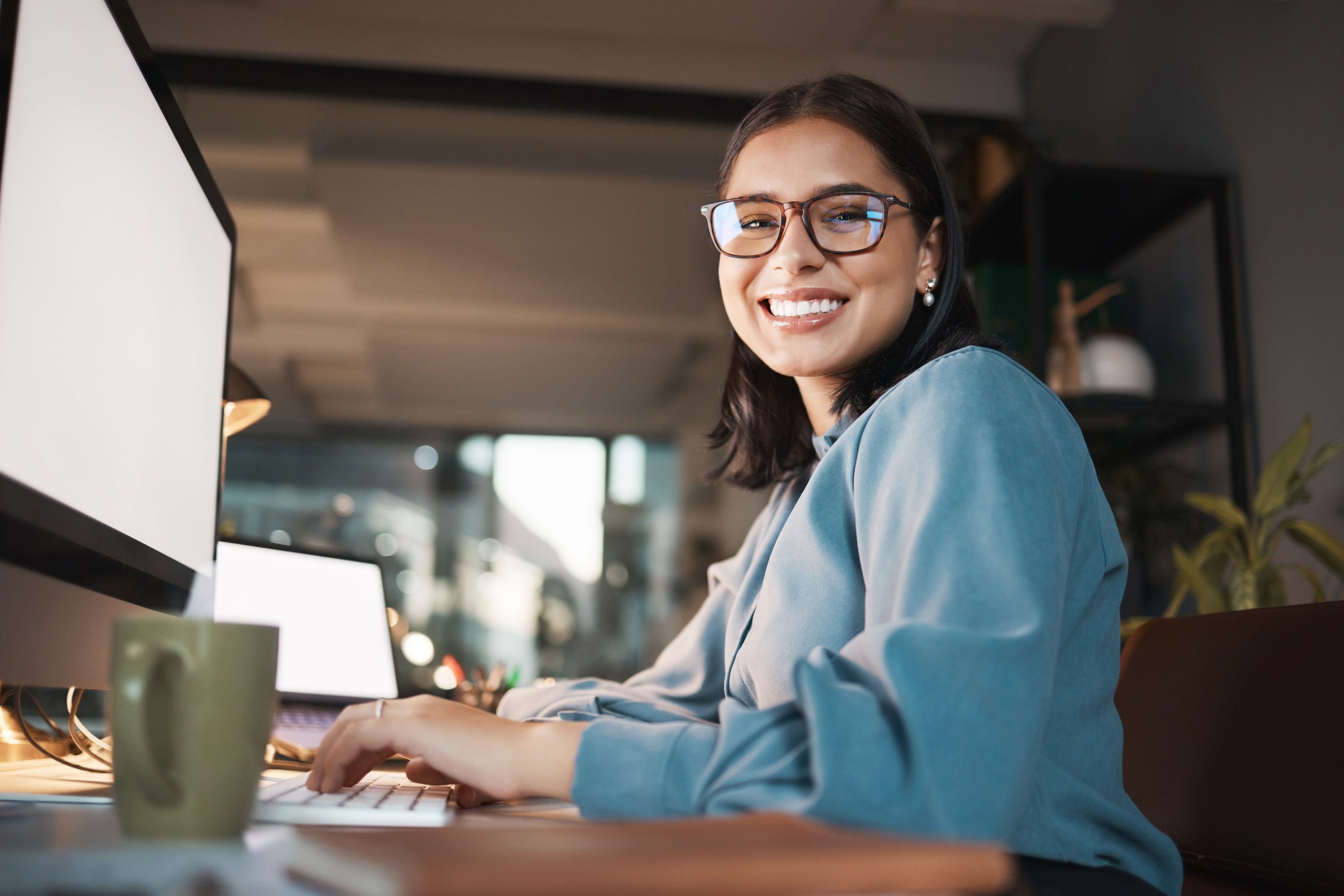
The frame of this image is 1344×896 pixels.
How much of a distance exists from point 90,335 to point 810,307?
648 mm

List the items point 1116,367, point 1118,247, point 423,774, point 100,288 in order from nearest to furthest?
point 100,288, point 423,774, point 1116,367, point 1118,247

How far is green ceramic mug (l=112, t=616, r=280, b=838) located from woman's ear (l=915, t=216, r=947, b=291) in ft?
2.74

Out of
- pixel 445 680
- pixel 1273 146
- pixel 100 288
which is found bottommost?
pixel 445 680

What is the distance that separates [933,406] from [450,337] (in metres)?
5.39

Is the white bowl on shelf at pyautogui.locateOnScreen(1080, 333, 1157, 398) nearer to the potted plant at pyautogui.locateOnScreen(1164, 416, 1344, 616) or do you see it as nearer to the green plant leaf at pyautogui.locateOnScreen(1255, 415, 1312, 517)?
the potted plant at pyautogui.locateOnScreen(1164, 416, 1344, 616)

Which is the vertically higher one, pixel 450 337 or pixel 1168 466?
pixel 450 337

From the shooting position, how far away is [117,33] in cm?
74

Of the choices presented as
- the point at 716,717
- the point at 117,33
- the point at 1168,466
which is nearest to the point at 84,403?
the point at 117,33

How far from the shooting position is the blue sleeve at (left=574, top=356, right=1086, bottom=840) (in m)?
0.50

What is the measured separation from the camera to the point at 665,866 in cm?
30

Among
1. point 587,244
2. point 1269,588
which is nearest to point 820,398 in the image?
point 1269,588

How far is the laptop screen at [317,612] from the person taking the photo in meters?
1.37

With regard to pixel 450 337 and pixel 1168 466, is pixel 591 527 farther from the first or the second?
pixel 1168 466

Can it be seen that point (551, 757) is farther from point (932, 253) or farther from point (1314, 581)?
point (1314, 581)
